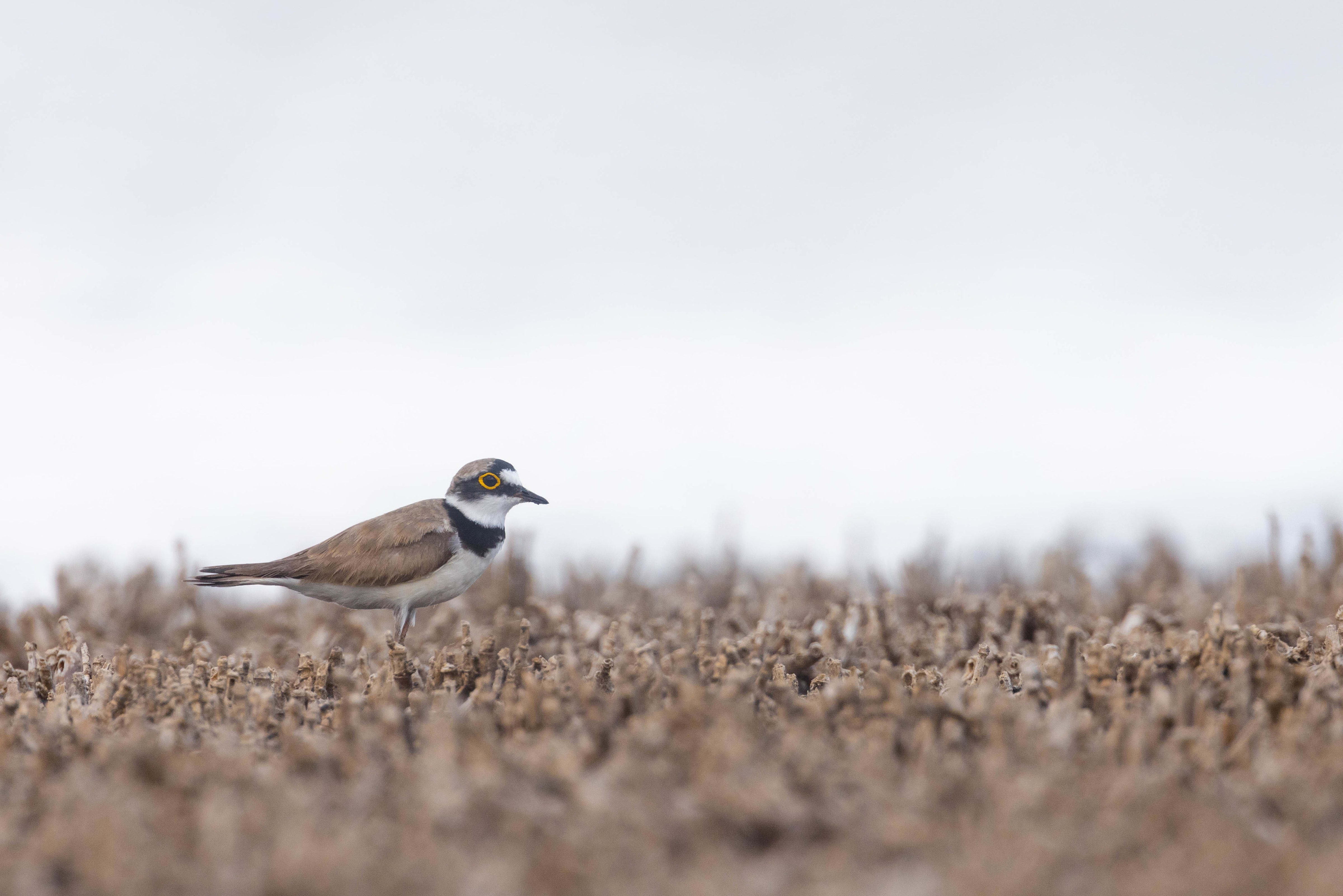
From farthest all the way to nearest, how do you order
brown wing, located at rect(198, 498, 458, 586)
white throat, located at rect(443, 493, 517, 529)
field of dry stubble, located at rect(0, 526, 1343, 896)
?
white throat, located at rect(443, 493, 517, 529), brown wing, located at rect(198, 498, 458, 586), field of dry stubble, located at rect(0, 526, 1343, 896)

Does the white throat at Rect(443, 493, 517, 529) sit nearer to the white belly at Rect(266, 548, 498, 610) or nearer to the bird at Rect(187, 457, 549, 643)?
the bird at Rect(187, 457, 549, 643)

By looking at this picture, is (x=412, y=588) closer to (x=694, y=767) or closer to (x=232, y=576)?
(x=232, y=576)

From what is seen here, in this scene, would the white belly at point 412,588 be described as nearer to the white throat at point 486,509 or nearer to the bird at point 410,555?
the bird at point 410,555

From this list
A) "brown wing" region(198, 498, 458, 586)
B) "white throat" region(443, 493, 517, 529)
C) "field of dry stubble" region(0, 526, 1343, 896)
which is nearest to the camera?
"field of dry stubble" region(0, 526, 1343, 896)

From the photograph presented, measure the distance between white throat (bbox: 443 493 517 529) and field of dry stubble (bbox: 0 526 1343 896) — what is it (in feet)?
2.29

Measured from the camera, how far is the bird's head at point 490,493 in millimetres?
5797

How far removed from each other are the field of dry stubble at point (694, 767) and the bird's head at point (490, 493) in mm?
719

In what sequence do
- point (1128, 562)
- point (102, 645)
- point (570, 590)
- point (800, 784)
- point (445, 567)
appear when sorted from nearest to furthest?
point (800, 784), point (445, 567), point (102, 645), point (570, 590), point (1128, 562)

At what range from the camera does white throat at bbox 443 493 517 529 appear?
5875 millimetres

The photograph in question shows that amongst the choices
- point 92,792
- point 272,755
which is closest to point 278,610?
point 272,755

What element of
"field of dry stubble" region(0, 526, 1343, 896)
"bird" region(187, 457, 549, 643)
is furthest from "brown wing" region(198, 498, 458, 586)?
"field of dry stubble" region(0, 526, 1343, 896)

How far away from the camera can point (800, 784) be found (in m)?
3.25

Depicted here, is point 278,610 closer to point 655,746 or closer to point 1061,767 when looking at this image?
point 655,746

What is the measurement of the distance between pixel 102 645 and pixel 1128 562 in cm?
955
